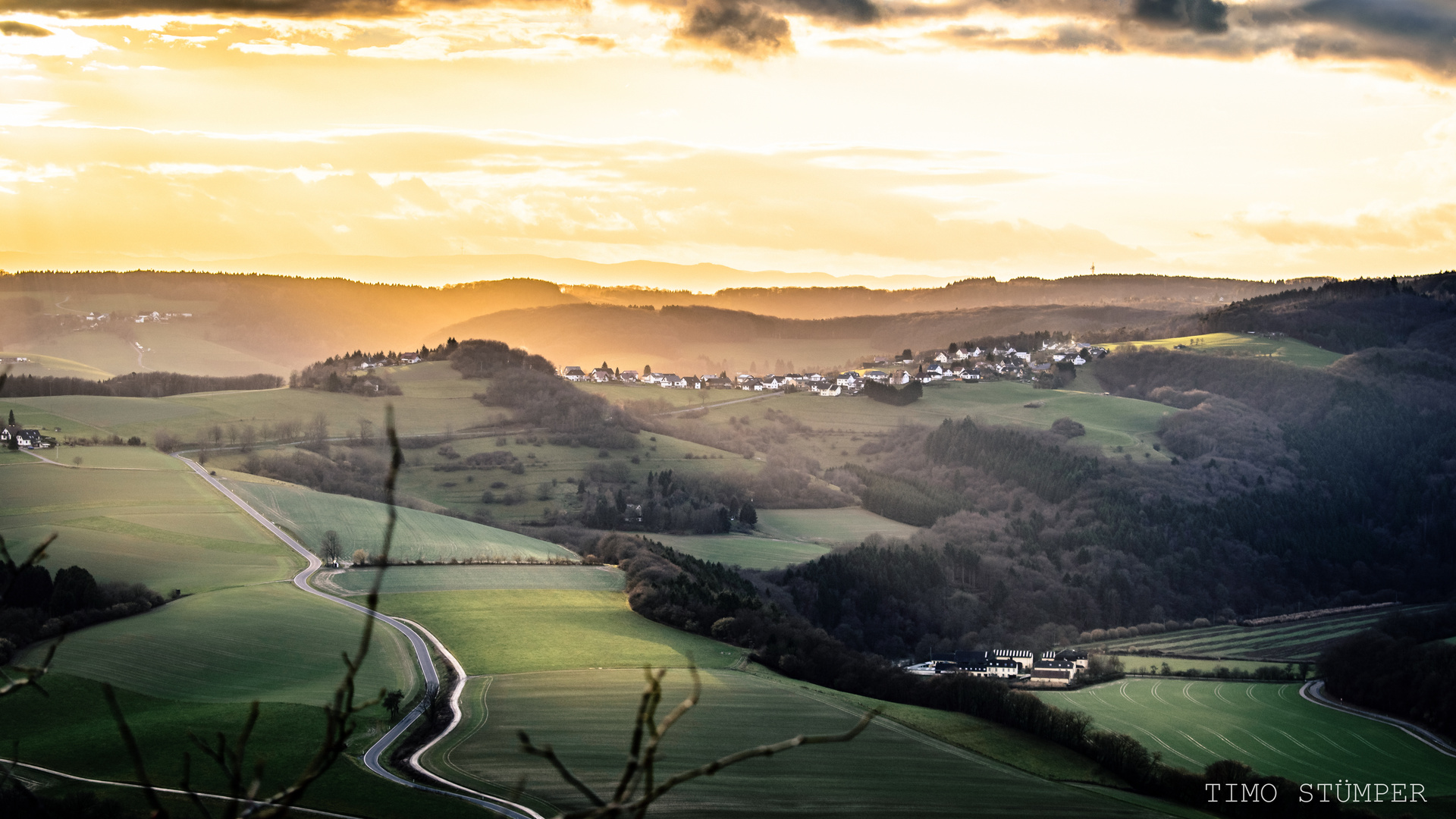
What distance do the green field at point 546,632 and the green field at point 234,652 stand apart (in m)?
3.25

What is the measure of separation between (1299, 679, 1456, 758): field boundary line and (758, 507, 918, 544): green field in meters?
35.4

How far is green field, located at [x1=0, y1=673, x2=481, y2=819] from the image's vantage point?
28531 mm

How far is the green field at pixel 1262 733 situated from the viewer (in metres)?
44.9

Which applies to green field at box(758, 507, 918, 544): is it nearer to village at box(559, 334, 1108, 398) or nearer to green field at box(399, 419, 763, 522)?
green field at box(399, 419, 763, 522)

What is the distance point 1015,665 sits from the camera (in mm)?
65062

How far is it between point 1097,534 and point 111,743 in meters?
78.6

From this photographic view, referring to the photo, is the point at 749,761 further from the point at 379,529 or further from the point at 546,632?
the point at 379,529

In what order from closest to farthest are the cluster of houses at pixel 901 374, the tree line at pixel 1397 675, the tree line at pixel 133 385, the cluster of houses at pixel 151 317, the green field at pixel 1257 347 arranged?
the tree line at pixel 1397 675
the tree line at pixel 133 385
the green field at pixel 1257 347
the cluster of houses at pixel 901 374
the cluster of houses at pixel 151 317

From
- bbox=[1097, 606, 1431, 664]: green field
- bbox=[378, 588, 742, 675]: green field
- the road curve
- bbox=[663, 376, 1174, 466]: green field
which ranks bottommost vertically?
bbox=[1097, 606, 1431, 664]: green field

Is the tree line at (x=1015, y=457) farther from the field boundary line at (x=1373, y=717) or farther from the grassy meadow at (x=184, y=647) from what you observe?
the grassy meadow at (x=184, y=647)

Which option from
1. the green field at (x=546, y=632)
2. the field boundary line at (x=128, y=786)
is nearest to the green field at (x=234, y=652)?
the green field at (x=546, y=632)

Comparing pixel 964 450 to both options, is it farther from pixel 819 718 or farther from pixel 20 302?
pixel 20 302

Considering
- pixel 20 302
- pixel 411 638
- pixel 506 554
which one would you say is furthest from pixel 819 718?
pixel 20 302

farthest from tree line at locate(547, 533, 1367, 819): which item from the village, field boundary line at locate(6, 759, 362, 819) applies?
the village
